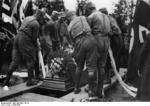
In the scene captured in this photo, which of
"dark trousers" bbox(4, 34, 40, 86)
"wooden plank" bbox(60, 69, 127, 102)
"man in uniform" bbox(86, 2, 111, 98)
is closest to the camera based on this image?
"wooden plank" bbox(60, 69, 127, 102)

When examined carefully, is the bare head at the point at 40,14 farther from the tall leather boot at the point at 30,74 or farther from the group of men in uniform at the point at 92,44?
the tall leather boot at the point at 30,74

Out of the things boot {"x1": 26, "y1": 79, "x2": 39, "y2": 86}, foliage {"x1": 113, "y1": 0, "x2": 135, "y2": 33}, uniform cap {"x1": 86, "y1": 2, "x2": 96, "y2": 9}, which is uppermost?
uniform cap {"x1": 86, "y1": 2, "x2": 96, "y2": 9}

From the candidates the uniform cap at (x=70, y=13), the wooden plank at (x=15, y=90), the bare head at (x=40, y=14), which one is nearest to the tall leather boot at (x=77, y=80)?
the wooden plank at (x=15, y=90)

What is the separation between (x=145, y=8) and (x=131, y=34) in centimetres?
42

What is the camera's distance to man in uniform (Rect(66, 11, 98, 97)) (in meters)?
5.47

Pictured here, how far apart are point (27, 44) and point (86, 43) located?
92 centimetres

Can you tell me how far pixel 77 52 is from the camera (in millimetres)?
5578

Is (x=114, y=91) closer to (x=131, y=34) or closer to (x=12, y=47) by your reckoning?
(x=131, y=34)

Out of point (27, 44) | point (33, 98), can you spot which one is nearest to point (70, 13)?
point (27, 44)

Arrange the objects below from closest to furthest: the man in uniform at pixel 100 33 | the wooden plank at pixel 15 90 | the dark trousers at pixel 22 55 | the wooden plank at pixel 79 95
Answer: the wooden plank at pixel 15 90 → the wooden plank at pixel 79 95 → the man in uniform at pixel 100 33 → the dark trousers at pixel 22 55

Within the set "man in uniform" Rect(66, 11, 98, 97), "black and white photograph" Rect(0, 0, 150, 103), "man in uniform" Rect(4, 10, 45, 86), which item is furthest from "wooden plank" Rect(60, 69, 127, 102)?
"man in uniform" Rect(4, 10, 45, 86)

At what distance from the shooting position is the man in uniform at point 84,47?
5.47m

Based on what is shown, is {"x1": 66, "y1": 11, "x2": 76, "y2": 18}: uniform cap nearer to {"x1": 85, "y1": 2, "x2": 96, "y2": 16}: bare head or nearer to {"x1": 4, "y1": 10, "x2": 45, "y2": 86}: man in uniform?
{"x1": 85, "y1": 2, "x2": 96, "y2": 16}: bare head

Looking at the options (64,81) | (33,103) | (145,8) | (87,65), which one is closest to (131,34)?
(145,8)
